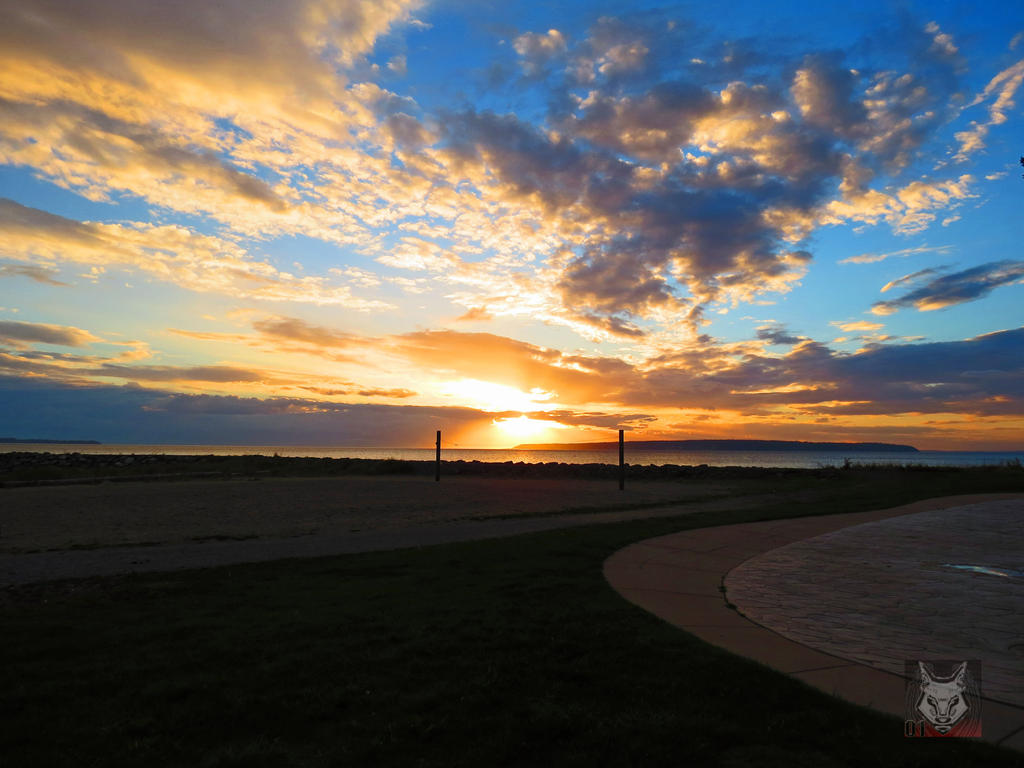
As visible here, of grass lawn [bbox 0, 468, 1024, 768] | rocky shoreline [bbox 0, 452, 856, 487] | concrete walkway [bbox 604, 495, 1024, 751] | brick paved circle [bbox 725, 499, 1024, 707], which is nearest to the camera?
grass lawn [bbox 0, 468, 1024, 768]

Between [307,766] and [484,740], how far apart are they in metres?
0.94

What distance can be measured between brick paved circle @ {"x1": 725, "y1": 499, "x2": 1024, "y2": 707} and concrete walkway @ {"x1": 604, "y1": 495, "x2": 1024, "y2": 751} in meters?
0.02

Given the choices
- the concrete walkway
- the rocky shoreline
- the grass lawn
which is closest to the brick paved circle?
the concrete walkway

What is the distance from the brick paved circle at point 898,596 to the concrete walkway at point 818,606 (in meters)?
0.02

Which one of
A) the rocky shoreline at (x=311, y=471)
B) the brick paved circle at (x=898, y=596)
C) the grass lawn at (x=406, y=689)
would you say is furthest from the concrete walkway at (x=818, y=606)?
the rocky shoreline at (x=311, y=471)

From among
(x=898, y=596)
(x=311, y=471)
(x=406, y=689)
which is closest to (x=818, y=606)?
(x=898, y=596)

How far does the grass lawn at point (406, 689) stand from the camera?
11.5 ft

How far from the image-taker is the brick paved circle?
17.5ft

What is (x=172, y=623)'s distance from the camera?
650cm

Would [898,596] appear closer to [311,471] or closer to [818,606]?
[818,606]

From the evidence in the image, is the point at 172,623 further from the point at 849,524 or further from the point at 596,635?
the point at 849,524

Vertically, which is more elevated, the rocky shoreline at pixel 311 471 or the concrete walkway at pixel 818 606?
the rocky shoreline at pixel 311 471

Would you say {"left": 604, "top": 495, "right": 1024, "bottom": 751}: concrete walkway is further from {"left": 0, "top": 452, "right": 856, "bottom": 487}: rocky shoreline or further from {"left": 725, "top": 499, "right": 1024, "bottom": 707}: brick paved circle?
{"left": 0, "top": 452, "right": 856, "bottom": 487}: rocky shoreline

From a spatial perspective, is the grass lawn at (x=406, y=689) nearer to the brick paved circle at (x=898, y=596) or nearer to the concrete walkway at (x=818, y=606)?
the concrete walkway at (x=818, y=606)
